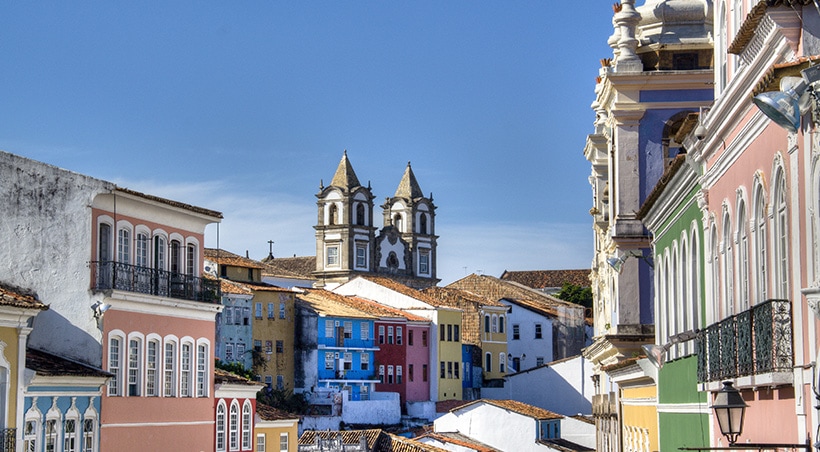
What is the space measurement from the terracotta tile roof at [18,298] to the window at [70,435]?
2799 millimetres

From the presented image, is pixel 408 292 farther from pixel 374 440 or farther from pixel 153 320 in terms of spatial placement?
pixel 153 320

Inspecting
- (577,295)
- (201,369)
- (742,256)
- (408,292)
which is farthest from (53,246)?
(577,295)

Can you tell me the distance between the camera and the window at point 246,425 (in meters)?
46.9

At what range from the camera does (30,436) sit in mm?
32375

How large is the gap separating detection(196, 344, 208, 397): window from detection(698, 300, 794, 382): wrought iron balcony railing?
26.5m

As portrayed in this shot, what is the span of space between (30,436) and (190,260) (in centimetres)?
1077

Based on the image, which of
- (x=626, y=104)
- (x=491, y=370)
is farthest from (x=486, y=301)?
(x=626, y=104)

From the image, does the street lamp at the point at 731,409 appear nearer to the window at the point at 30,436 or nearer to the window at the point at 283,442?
the window at the point at 30,436

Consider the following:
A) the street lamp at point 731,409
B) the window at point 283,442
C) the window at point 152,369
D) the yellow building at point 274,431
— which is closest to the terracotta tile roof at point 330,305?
the yellow building at point 274,431

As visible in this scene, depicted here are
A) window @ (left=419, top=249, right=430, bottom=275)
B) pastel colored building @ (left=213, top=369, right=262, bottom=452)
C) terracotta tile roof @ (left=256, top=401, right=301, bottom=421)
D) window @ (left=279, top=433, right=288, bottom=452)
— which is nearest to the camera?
pastel colored building @ (left=213, top=369, right=262, bottom=452)


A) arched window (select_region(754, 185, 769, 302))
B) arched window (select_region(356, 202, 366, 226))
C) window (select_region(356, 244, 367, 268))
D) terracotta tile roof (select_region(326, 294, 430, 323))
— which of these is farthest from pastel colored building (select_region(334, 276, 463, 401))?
arched window (select_region(754, 185, 769, 302))

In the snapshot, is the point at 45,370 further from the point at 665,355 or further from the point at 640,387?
the point at 665,355

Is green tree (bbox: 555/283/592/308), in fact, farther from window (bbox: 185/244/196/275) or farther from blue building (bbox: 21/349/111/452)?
blue building (bbox: 21/349/111/452)

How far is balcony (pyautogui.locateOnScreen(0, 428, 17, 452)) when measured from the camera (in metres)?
30.9
